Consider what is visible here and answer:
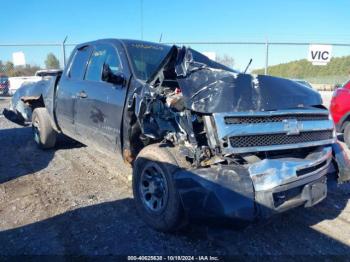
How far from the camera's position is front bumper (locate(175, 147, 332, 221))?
279cm

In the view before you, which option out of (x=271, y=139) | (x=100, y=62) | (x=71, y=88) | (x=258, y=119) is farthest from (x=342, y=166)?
(x=71, y=88)

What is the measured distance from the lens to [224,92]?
3137mm

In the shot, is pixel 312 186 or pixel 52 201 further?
pixel 52 201

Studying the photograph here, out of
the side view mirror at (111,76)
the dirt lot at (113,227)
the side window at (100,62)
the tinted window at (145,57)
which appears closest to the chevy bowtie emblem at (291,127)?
the dirt lot at (113,227)

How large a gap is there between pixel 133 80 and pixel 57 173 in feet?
7.64

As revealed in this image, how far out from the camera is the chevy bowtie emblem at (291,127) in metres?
3.18

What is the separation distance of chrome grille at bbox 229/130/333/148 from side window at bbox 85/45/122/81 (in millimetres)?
1999

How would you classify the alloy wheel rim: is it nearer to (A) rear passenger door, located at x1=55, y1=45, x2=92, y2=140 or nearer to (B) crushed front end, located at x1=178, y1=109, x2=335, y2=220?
(B) crushed front end, located at x1=178, y1=109, x2=335, y2=220

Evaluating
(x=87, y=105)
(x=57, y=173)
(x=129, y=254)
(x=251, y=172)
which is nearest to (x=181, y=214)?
(x=129, y=254)

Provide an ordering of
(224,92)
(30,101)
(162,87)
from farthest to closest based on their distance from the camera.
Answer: (30,101), (162,87), (224,92)

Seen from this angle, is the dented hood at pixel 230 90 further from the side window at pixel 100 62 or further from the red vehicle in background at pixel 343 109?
the red vehicle in background at pixel 343 109

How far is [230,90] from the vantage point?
3.15 m

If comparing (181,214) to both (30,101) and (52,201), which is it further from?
(30,101)

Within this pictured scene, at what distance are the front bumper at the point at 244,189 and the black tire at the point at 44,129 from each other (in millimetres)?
4231
